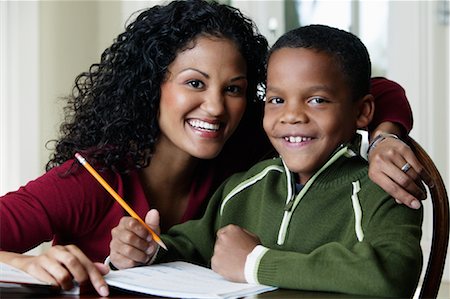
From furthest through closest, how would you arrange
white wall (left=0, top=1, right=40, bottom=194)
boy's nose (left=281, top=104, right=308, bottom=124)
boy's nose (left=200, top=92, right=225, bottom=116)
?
white wall (left=0, top=1, right=40, bottom=194)
boy's nose (left=200, top=92, right=225, bottom=116)
boy's nose (left=281, top=104, right=308, bottom=124)

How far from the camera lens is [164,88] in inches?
68.2

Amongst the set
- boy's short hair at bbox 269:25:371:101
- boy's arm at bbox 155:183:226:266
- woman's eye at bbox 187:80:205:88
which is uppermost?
boy's short hair at bbox 269:25:371:101

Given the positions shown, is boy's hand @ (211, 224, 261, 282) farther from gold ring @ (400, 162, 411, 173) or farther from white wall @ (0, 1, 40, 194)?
white wall @ (0, 1, 40, 194)

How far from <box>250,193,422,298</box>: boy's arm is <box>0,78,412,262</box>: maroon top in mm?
494

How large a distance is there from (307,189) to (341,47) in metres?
0.26

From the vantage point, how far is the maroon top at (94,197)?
148 centimetres

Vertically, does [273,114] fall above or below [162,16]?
below

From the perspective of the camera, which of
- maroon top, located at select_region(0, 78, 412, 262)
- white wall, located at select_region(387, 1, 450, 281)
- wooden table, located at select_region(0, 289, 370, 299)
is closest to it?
wooden table, located at select_region(0, 289, 370, 299)

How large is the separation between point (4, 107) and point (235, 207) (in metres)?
2.37

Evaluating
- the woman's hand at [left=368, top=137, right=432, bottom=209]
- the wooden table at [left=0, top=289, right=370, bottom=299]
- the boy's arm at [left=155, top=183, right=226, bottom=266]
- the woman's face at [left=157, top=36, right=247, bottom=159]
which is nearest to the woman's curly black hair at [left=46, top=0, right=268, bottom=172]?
the woman's face at [left=157, top=36, right=247, bottom=159]

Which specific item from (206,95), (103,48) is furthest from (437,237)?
(103,48)

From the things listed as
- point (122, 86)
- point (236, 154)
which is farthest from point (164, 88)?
point (236, 154)

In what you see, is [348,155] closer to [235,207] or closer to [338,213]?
[338,213]

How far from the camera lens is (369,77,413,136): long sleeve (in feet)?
5.20
